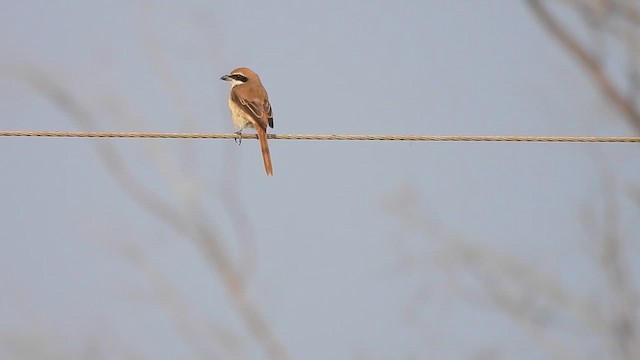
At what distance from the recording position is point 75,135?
641 centimetres

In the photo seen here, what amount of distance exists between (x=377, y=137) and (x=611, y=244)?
33.7 feet

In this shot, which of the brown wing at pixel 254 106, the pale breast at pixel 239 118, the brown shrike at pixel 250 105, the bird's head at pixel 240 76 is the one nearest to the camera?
the brown shrike at pixel 250 105

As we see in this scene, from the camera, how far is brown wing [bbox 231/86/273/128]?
952 cm

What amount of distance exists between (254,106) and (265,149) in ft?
2.63

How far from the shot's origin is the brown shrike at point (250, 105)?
9.21 metres

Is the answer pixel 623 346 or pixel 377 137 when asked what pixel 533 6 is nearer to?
pixel 623 346

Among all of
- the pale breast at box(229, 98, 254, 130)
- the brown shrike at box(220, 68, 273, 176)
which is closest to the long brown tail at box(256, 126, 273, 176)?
the brown shrike at box(220, 68, 273, 176)

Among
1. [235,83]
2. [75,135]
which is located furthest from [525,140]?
[235,83]

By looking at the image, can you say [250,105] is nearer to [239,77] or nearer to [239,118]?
[239,118]

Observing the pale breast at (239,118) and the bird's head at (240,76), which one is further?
the bird's head at (240,76)

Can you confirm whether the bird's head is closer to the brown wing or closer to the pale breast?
the brown wing

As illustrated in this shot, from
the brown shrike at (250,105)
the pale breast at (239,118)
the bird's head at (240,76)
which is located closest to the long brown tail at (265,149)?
the brown shrike at (250,105)

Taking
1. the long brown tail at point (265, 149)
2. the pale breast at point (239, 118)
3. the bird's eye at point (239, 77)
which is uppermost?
the bird's eye at point (239, 77)

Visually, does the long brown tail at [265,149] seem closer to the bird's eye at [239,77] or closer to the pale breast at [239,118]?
the pale breast at [239,118]
